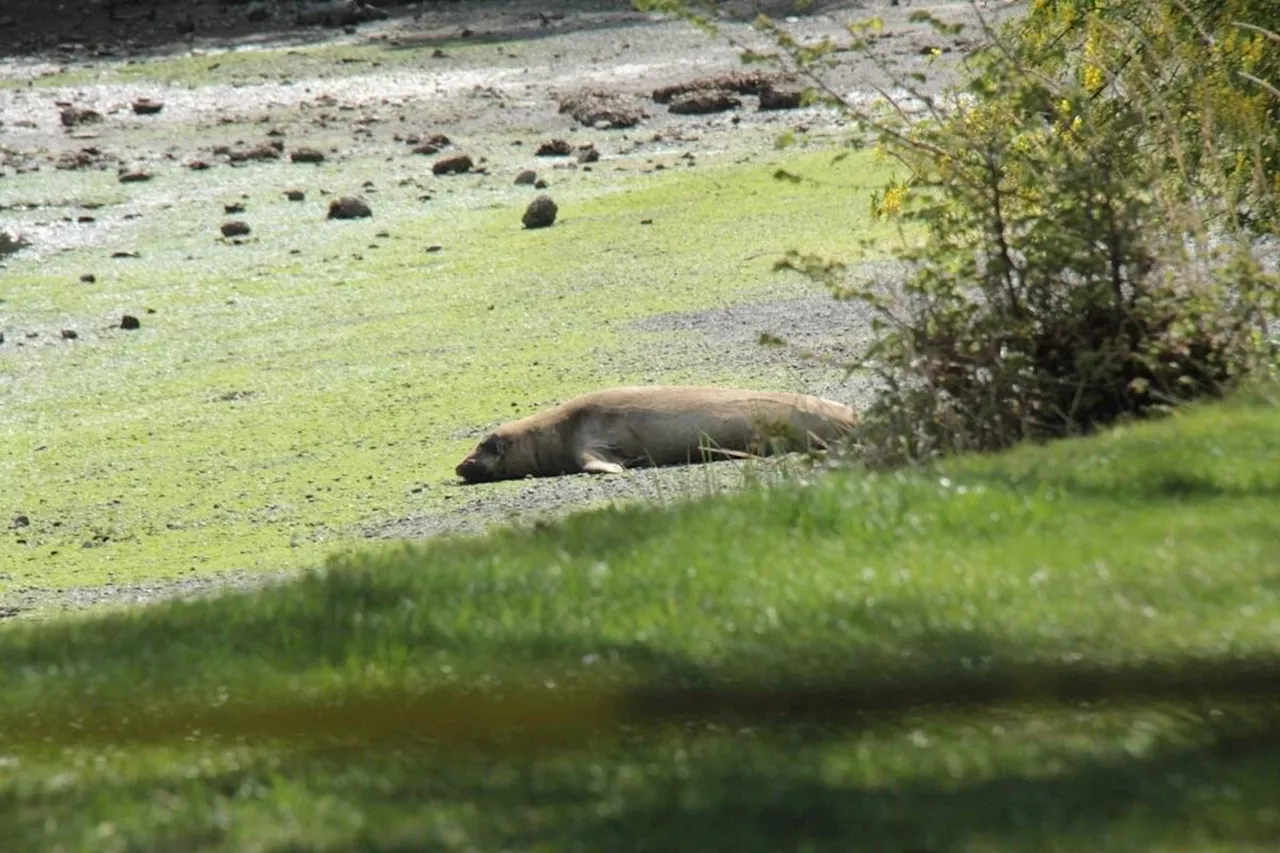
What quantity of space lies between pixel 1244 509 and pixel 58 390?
34.7 ft

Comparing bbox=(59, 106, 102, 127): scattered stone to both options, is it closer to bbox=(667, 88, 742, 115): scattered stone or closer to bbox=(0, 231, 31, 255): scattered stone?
bbox=(0, 231, 31, 255): scattered stone

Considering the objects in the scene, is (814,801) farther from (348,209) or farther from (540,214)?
(348,209)

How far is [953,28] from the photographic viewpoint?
26.7ft

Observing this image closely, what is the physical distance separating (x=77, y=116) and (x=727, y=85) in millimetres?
7102

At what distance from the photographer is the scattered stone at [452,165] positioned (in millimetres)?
21469

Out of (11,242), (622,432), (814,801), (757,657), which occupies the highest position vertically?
(814,801)

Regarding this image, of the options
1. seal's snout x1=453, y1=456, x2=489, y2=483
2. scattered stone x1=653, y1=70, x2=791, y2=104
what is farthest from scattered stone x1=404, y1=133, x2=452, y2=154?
seal's snout x1=453, y1=456, x2=489, y2=483

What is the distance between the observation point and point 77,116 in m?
24.8

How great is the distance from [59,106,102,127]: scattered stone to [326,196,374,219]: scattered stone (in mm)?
5957

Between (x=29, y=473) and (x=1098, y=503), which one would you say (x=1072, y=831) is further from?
(x=29, y=473)

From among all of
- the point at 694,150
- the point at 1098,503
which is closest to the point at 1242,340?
the point at 1098,503

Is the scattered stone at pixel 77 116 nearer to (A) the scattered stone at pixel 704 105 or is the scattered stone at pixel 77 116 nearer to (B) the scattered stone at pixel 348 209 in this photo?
(B) the scattered stone at pixel 348 209

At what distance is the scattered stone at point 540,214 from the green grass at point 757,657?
40.0ft

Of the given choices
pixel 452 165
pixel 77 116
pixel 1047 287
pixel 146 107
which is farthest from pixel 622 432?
pixel 146 107
